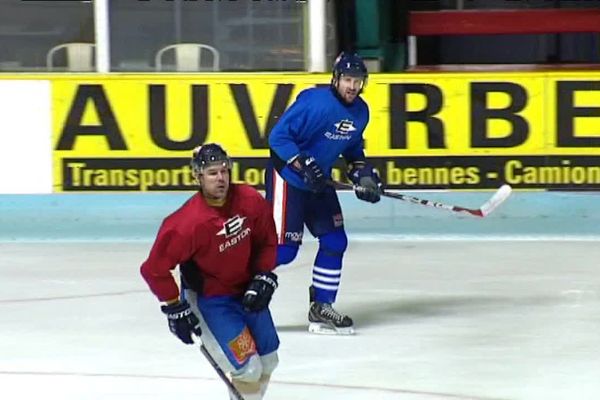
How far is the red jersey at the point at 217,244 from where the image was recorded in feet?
13.5

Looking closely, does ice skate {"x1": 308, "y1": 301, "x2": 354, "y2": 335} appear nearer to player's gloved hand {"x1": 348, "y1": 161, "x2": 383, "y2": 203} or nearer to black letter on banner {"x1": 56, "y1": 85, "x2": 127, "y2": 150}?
player's gloved hand {"x1": 348, "y1": 161, "x2": 383, "y2": 203}

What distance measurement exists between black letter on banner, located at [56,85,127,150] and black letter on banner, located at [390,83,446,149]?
1.85m

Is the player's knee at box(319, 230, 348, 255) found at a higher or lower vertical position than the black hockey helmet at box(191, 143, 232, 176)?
lower

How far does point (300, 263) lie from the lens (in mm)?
8047

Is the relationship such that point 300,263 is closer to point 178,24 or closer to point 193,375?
point 178,24

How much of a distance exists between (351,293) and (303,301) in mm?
339

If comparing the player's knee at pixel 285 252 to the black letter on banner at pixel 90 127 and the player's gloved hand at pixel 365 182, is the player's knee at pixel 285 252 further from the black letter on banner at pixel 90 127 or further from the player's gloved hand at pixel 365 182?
the black letter on banner at pixel 90 127

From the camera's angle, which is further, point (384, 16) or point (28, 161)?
point (384, 16)

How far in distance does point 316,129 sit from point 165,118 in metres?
3.13

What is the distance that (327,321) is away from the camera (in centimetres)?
603

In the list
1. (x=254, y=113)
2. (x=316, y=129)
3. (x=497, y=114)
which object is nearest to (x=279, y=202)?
(x=316, y=129)

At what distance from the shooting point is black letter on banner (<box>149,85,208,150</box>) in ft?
29.2

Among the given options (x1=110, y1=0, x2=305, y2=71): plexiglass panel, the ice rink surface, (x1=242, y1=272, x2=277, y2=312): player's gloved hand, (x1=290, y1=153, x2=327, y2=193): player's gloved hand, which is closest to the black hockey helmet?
(x1=242, y1=272, x2=277, y2=312): player's gloved hand

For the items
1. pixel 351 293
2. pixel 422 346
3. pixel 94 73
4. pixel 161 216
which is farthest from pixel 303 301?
pixel 94 73
